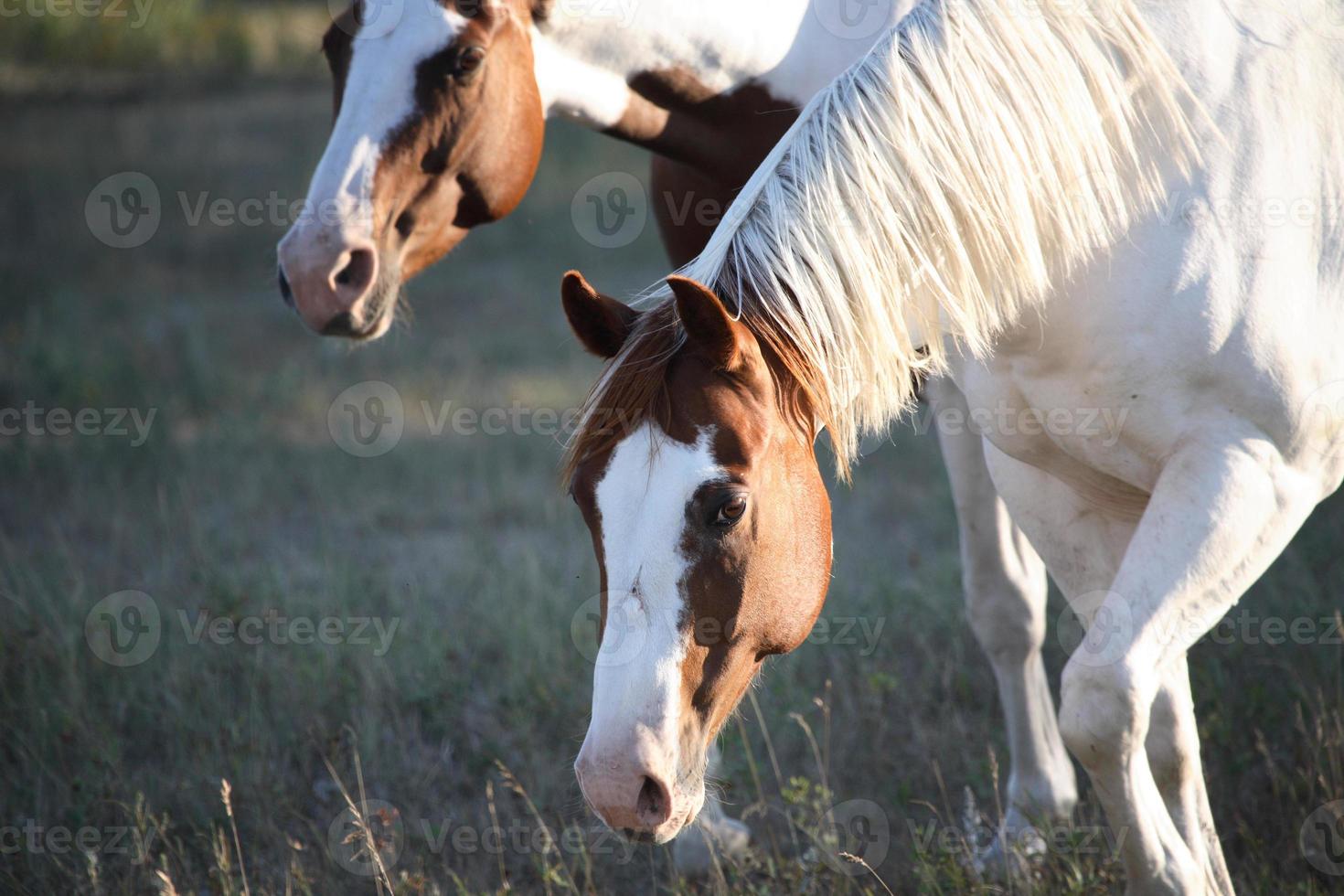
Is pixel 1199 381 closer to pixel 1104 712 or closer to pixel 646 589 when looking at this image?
pixel 1104 712

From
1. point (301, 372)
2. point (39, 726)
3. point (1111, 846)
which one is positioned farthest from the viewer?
point (301, 372)

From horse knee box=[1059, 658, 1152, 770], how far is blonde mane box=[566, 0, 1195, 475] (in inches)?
20.5

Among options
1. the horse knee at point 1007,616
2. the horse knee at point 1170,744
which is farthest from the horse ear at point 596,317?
the horse knee at point 1007,616

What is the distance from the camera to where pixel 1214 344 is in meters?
1.88

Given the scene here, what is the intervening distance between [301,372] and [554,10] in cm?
470

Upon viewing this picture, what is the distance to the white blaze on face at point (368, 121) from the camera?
247 centimetres

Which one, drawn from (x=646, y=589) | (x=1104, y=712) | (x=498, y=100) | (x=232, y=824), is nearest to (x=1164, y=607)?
(x=1104, y=712)

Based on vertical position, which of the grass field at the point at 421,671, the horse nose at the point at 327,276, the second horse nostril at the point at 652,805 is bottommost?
the grass field at the point at 421,671

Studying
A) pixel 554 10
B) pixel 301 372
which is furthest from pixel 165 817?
pixel 301 372

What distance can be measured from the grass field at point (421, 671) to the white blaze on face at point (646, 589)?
67 cm

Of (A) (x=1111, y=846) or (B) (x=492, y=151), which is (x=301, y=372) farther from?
(A) (x=1111, y=846)

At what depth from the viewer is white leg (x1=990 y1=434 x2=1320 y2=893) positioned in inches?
71.4

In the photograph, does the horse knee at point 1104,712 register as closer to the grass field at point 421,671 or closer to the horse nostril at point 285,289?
the grass field at point 421,671

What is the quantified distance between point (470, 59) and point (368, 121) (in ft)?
0.86
